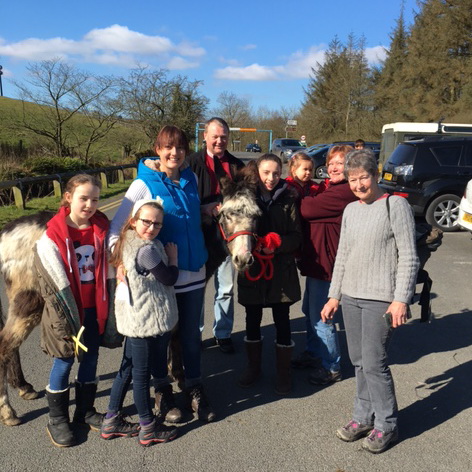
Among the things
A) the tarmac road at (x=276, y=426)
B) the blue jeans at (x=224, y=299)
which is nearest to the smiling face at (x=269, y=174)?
the blue jeans at (x=224, y=299)

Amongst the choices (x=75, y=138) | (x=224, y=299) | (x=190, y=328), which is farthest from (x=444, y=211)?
(x=75, y=138)

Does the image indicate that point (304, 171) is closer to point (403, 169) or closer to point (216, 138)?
point (216, 138)

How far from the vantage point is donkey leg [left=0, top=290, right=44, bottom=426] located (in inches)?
117

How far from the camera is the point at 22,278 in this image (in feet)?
9.93

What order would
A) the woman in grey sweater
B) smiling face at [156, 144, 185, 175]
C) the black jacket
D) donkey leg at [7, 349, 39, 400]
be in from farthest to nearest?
1. the black jacket
2. donkey leg at [7, 349, 39, 400]
3. smiling face at [156, 144, 185, 175]
4. the woman in grey sweater

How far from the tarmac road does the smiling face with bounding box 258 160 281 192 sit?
66.4 inches

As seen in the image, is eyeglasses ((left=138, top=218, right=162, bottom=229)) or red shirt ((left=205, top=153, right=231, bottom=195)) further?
red shirt ((left=205, top=153, right=231, bottom=195))

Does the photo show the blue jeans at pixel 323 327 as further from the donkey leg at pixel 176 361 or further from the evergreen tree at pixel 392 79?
the evergreen tree at pixel 392 79

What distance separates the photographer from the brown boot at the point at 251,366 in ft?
11.6

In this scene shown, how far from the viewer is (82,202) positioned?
271 centimetres

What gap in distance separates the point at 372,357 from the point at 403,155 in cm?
795

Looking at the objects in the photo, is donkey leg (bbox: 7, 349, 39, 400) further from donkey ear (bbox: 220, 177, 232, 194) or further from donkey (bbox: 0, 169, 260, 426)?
donkey ear (bbox: 220, 177, 232, 194)

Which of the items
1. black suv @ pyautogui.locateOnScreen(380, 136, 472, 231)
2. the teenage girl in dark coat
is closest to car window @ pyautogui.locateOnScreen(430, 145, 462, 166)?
black suv @ pyautogui.locateOnScreen(380, 136, 472, 231)

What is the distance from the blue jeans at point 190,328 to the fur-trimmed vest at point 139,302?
31 centimetres
